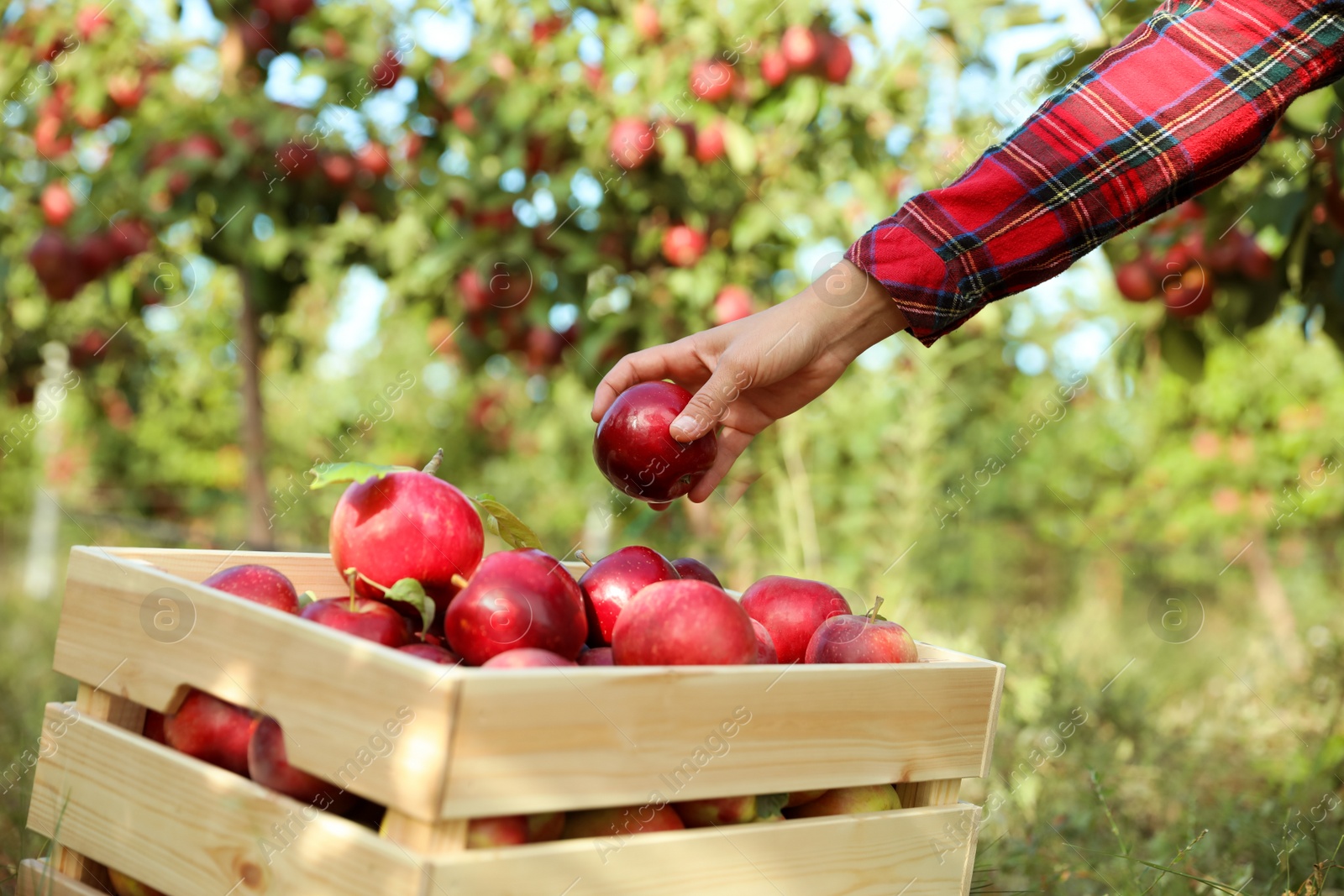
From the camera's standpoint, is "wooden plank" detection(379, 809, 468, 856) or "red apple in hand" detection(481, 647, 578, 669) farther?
"red apple in hand" detection(481, 647, 578, 669)

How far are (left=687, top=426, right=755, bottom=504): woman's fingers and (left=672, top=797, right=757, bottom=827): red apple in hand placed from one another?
0.57 metres

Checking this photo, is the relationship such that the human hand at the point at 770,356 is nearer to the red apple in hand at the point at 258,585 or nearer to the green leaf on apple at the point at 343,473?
the green leaf on apple at the point at 343,473

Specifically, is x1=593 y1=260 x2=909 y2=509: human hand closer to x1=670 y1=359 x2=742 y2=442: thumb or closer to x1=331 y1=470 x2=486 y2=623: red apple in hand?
x1=670 y1=359 x2=742 y2=442: thumb

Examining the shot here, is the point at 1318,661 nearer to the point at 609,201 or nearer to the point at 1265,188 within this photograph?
the point at 1265,188

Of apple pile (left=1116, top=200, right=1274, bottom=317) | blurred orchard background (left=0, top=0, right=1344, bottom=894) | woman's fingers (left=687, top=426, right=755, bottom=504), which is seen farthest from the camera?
apple pile (left=1116, top=200, right=1274, bottom=317)

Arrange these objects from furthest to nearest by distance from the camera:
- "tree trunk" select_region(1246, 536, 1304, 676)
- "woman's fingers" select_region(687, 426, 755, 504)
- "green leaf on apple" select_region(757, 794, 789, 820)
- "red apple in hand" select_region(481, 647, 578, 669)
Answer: "tree trunk" select_region(1246, 536, 1304, 676), "woman's fingers" select_region(687, 426, 755, 504), "green leaf on apple" select_region(757, 794, 789, 820), "red apple in hand" select_region(481, 647, 578, 669)

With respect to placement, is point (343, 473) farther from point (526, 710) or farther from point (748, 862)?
point (748, 862)

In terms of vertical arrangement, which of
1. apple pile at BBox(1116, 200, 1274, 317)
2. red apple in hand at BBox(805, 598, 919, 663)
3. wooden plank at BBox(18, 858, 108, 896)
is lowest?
apple pile at BBox(1116, 200, 1274, 317)

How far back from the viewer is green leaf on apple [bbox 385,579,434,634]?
1.18 metres

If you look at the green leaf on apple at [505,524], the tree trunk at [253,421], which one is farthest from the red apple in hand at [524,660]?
the tree trunk at [253,421]

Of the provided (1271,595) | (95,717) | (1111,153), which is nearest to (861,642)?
(1111,153)

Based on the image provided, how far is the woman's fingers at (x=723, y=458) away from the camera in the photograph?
5.36 ft

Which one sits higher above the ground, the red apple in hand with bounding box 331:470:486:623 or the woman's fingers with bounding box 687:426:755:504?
the red apple in hand with bounding box 331:470:486:623

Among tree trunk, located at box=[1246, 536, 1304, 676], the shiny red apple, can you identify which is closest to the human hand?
the shiny red apple
